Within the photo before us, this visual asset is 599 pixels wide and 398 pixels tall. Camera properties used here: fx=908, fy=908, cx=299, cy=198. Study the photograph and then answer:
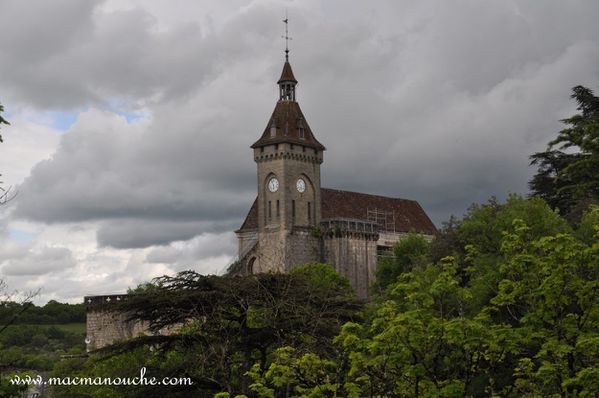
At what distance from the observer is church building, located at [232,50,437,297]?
230 feet

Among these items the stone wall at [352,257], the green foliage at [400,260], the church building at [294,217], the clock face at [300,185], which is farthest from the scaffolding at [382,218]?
the green foliage at [400,260]

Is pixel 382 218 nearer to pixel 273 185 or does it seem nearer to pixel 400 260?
pixel 273 185

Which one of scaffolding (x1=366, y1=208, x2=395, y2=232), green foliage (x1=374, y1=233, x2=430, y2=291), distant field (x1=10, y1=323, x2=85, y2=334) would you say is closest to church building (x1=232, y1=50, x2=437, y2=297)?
scaffolding (x1=366, y1=208, x2=395, y2=232)

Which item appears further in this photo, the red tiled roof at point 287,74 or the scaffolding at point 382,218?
the scaffolding at point 382,218

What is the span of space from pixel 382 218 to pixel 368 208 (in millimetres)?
1710

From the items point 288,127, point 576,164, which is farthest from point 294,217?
point 576,164

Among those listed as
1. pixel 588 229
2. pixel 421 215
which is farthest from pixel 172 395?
pixel 421 215

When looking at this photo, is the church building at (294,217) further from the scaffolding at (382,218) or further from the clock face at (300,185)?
the scaffolding at (382,218)

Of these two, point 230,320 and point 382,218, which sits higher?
point 382,218

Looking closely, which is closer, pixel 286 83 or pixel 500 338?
pixel 500 338

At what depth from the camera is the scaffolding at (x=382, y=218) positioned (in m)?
78.7

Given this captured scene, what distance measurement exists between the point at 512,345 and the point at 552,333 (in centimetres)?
82

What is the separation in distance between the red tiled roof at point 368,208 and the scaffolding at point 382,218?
0.29 ft

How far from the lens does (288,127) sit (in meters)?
71.9
